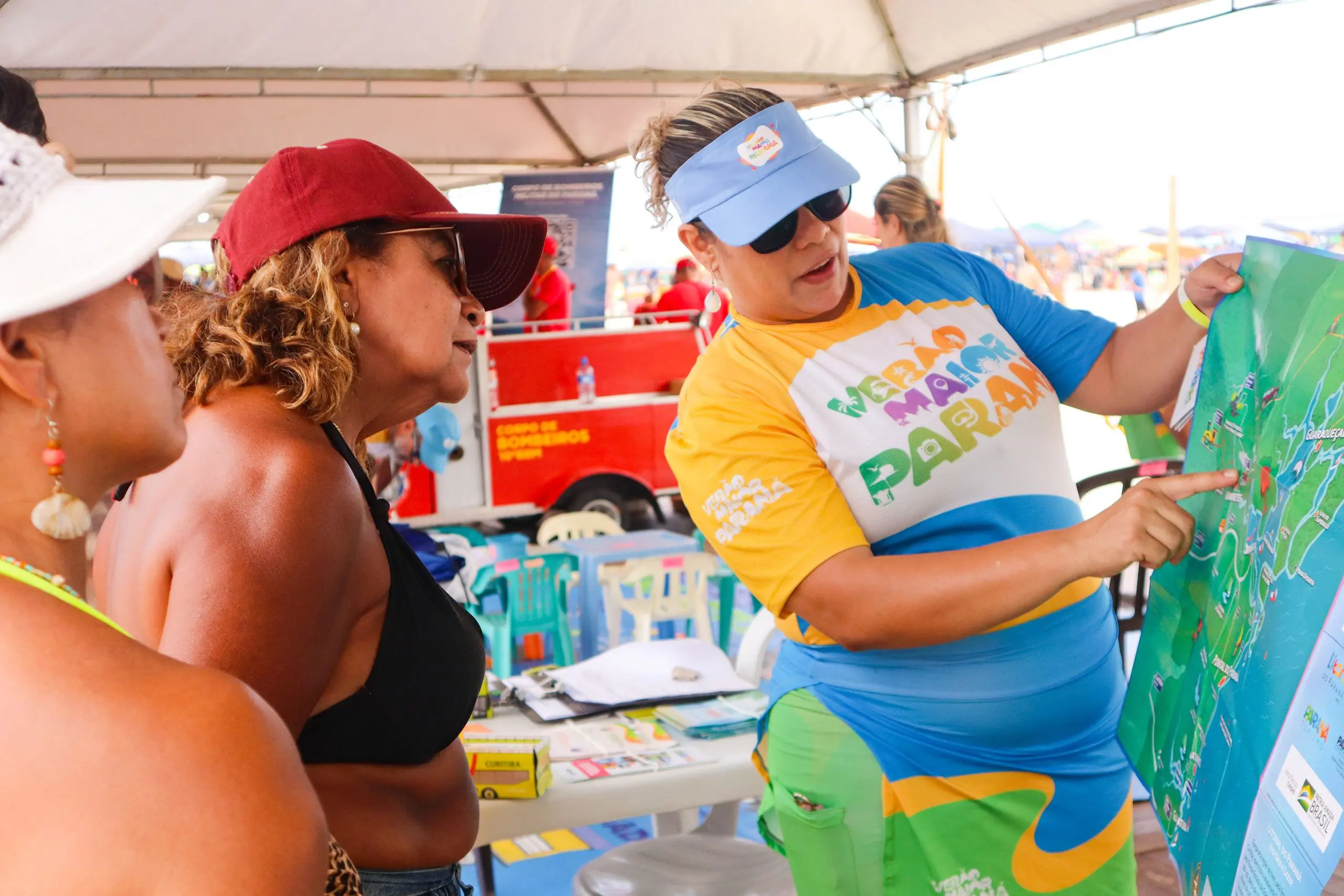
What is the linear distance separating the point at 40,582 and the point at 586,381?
25.0 ft

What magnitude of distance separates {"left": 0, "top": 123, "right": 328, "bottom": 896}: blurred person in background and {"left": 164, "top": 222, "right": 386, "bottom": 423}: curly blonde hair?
506 millimetres

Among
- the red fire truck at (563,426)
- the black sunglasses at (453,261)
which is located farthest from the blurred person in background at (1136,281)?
the black sunglasses at (453,261)

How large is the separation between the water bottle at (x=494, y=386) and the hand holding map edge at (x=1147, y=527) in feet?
22.5

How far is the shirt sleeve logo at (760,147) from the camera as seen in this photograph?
5.65 feet

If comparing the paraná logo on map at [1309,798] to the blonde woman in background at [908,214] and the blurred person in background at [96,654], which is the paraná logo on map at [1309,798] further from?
the blonde woman in background at [908,214]

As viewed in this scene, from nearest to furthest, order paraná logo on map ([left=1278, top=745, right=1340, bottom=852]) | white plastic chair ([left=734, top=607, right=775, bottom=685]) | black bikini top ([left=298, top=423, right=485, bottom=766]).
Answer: paraná logo on map ([left=1278, top=745, right=1340, bottom=852]) → black bikini top ([left=298, top=423, right=485, bottom=766]) → white plastic chair ([left=734, top=607, right=775, bottom=685])

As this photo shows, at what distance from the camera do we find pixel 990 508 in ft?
5.37

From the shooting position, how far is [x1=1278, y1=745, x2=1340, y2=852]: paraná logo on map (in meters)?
0.95

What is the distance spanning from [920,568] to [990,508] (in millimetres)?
204

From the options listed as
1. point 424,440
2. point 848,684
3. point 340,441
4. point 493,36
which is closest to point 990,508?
point 848,684

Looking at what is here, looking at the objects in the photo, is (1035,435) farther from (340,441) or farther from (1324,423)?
(340,441)

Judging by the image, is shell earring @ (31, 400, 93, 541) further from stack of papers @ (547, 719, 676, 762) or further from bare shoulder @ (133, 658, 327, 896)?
stack of papers @ (547, 719, 676, 762)

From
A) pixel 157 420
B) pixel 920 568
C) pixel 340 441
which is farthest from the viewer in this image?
pixel 920 568

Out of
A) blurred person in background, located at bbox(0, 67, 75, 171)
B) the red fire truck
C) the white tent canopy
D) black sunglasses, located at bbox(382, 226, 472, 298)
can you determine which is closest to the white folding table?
black sunglasses, located at bbox(382, 226, 472, 298)
